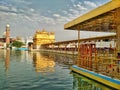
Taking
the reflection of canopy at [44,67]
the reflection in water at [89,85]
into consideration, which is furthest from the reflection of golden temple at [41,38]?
the reflection in water at [89,85]

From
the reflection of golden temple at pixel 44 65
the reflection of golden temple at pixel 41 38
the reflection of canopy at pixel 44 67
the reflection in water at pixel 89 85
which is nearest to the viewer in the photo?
the reflection in water at pixel 89 85

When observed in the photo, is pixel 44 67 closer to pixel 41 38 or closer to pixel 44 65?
pixel 44 65

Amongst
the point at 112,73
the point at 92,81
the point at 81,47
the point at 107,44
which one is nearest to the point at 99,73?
the point at 92,81

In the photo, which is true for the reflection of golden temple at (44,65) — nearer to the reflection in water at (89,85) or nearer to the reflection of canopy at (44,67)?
the reflection of canopy at (44,67)

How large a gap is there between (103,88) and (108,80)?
1.53ft

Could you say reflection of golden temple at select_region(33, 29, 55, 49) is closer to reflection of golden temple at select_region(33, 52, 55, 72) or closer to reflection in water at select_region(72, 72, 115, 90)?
reflection of golden temple at select_region(33, 52, 55, 72)

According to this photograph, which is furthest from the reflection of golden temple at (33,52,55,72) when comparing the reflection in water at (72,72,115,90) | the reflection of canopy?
the reflection in water at (72,72,115,90)

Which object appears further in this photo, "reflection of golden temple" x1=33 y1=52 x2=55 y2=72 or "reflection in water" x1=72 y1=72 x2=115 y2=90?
"reflection of golden temple" x1=33 y1=52 x2=55 y2=72

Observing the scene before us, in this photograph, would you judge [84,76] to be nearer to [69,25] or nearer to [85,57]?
[85,57]

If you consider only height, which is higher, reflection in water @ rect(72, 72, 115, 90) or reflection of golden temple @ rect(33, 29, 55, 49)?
reflection of golden temple @ rect(33, 29, 55, 49)

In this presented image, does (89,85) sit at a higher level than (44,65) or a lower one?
lower

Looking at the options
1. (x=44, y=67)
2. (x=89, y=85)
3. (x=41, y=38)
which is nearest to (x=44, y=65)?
(x=44, y=67)

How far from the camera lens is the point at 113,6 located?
10188mm

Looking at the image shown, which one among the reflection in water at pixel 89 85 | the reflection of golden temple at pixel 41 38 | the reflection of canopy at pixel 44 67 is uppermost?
the reflection of golden temple at pixel 41 38
